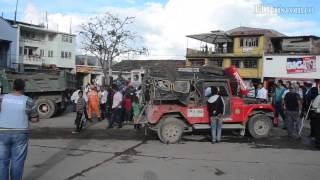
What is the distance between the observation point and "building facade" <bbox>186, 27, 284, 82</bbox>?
6081 centimetres

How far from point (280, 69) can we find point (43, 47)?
40.5 meters

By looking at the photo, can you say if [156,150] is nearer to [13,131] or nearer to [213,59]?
[13,131]

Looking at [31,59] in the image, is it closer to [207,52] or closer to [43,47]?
[43,47]

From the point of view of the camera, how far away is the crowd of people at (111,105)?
52.6ft

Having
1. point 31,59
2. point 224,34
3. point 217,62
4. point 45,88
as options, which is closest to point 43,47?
point 31,59

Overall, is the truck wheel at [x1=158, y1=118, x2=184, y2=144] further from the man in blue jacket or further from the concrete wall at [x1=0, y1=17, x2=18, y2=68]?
the concrete wall at [x1=0, y1=17, x2=18, y2=68]

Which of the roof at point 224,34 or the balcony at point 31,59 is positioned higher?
the roof at point 224,34

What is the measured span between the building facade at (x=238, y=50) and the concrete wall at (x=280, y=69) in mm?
803

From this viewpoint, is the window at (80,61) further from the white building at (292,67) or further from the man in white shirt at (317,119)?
the man in white shirt at (317,119)

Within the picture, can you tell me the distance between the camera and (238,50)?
64.0 meters

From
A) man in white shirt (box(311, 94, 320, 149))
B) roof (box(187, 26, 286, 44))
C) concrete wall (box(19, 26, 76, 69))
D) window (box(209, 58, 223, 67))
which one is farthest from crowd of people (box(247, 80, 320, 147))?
concrete wall (box(19, 26, 76, 69))

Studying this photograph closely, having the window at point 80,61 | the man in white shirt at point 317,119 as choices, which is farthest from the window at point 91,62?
the man in white shirt at point 317,119

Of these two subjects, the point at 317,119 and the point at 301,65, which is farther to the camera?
the point at 301,65

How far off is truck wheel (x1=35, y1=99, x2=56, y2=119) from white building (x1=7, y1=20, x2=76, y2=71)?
162ft
